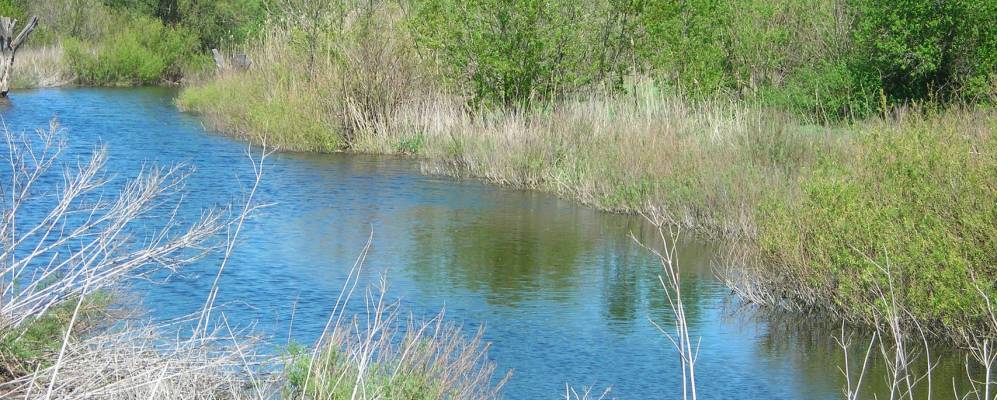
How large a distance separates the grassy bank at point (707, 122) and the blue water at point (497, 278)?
22.3 inches

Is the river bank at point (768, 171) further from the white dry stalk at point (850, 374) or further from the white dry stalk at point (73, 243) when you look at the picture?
the white dry stalk at point (73, 243)

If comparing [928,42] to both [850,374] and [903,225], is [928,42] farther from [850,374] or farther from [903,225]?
[850,374]

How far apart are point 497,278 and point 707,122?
18.6ft

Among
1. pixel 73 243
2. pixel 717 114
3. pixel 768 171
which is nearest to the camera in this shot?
pixel 73 243

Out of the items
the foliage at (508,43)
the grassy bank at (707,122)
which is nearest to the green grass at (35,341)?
the grassy bank at (707,122)

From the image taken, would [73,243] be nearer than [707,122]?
Yes

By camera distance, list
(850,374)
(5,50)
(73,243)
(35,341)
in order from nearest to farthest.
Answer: (35,341)
(850,374)
(73,243)
(5,50)

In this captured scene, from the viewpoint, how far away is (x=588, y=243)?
1300cm

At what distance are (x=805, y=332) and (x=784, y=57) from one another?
47.1 feet

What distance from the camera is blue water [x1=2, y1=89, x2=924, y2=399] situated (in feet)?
27.9

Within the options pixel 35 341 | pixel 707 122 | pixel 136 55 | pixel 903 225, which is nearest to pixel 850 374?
pixel 903 225

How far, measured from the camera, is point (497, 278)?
36.9 ft

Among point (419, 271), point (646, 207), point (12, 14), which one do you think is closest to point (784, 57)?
point (646, 207)

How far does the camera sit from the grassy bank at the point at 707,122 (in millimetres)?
→ 9188
